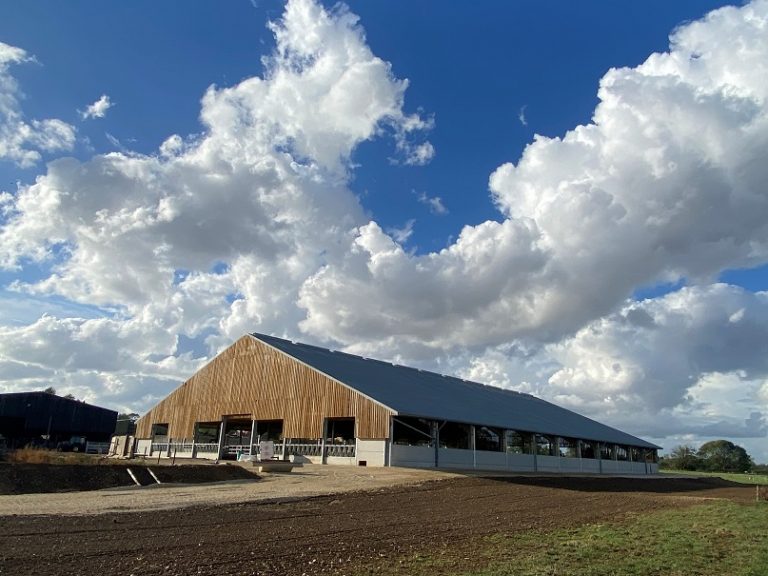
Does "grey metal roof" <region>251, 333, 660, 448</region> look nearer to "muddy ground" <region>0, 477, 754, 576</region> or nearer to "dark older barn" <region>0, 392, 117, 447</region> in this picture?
"muddy ground" <region>0, 477, 754, 576</region>

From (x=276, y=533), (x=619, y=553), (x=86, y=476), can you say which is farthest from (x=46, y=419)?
(x=619, y=553)

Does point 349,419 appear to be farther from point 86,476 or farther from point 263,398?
point 86,476

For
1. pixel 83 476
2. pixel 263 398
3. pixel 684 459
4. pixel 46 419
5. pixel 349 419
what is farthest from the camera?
pixel 684 459

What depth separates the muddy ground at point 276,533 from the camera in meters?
9.17

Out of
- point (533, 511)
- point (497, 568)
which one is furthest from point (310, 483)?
point (497, 568)

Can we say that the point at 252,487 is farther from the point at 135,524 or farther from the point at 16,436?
the point at 16,436

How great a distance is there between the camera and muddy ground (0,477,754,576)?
9172 mm

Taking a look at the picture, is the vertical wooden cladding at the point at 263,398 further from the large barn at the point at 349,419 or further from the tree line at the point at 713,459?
the tree line at the point at 713,459

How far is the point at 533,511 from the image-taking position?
60.5 ft

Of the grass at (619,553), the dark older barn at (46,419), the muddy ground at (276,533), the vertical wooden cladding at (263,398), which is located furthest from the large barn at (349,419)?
the grass at (619,553)

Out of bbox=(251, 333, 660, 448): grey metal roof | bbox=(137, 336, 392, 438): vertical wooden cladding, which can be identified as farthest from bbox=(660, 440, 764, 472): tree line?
bbox=(137, 336, 392, 438): vertical wooden cladding

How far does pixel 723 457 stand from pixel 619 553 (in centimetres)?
12605

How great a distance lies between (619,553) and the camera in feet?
37.2

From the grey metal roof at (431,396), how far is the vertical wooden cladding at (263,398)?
2.62 ft
